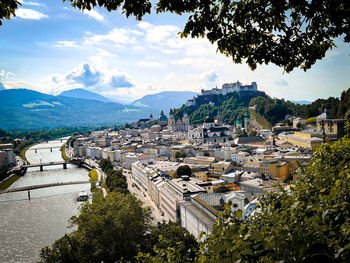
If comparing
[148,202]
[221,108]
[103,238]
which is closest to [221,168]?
[148,202]

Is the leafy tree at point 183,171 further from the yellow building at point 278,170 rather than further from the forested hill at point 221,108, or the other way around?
the forested hill at point 221,108

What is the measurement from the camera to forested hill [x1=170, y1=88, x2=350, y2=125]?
→ 1936 inches

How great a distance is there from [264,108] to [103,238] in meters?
64.6

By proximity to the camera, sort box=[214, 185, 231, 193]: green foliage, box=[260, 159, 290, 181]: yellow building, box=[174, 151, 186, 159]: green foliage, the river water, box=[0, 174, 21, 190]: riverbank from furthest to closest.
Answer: box=[174, 151, 186, 159]: green foliage, box=[0, 174, 21, 190]: riverbank, box=[260, 159, 290, 181]: yellow building, box=[214, 185, 231, 193]: green foliage, the river water

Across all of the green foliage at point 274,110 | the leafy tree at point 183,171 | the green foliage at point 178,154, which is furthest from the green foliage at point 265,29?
the green foliage at point 274,110

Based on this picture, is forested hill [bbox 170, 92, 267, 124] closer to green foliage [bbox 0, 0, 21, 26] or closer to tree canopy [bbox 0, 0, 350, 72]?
tree canopy [bbox 0, 0, 350, 72]

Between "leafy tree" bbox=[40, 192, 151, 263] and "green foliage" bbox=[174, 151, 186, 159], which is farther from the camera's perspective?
"green foliage" bbox=[174, 151, 186, 159]

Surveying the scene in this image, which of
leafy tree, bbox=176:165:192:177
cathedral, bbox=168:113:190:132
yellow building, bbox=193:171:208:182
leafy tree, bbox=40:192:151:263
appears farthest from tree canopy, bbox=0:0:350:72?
cathedral, bbox=168:113:190:132

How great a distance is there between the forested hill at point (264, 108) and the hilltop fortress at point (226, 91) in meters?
1.67

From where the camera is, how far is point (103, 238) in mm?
11938

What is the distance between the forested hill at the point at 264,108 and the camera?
161 feet

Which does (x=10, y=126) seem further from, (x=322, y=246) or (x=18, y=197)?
(x=322, y=246)

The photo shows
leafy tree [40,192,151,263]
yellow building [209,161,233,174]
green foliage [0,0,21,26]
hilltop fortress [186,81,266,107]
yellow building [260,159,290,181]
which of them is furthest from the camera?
hilltop fortress [186,81,266,107]

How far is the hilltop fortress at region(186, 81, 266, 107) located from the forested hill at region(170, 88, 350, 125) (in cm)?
167
